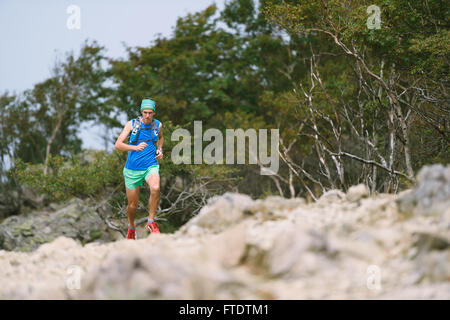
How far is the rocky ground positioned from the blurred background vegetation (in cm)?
565

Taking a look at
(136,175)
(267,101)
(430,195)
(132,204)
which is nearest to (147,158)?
Result: (136,175)

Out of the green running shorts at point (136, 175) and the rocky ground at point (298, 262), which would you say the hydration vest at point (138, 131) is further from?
the rocky ground at point (298, 262)

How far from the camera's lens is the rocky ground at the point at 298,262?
11.1 ft

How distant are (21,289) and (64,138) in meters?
31.1

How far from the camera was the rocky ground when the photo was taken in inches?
133

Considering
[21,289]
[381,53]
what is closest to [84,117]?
[381,53]

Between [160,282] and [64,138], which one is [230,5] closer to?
[64,138]

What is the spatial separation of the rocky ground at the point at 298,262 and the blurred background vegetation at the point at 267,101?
565cm

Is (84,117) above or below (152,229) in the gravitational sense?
above

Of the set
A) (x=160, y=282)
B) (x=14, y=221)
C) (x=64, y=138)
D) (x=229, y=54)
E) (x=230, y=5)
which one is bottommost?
(x=14, y=221)

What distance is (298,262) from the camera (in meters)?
3.62

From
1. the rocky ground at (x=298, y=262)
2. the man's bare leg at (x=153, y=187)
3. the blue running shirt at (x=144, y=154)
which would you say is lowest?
the rocky ground at (x=298, y=262)

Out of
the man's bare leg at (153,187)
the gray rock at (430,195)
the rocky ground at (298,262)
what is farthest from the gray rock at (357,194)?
the man's bare leg at (153,187)
